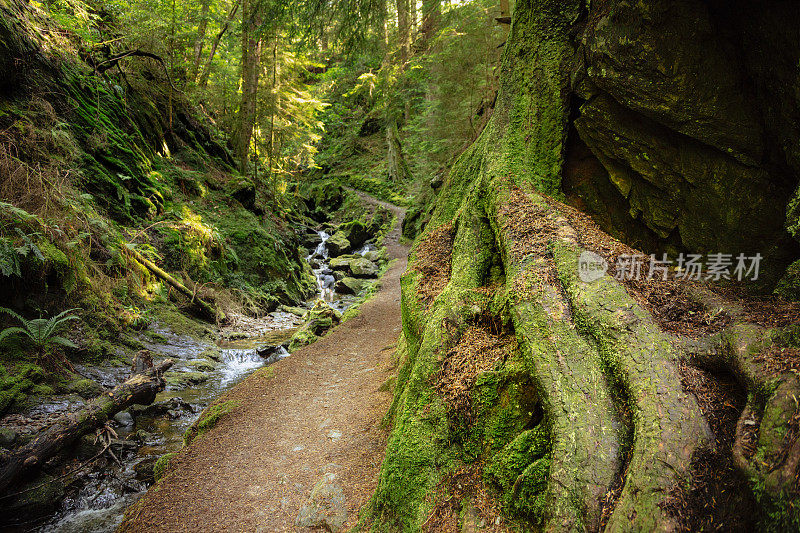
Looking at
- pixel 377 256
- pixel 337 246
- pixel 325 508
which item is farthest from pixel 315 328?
pixel 337 246

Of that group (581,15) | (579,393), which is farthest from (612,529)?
(581,15)

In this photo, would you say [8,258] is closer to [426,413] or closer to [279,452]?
[279,452]

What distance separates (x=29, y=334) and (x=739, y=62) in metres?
9.63

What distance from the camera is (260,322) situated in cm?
1160

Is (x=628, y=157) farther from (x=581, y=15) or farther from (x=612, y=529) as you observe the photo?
(x=612, y=529)

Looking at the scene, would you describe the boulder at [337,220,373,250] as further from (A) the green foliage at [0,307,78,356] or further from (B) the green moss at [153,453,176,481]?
(B) the green moss at [153,453,176,481]

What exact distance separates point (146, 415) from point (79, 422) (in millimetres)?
1354

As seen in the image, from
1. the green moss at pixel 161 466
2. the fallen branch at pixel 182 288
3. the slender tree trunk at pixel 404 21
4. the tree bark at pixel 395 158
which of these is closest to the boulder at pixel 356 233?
the tree bark at pixel 395 158

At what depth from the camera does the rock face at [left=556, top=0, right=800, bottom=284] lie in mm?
3117

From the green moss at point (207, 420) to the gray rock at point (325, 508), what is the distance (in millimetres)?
2605

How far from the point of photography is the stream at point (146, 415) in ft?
14.5

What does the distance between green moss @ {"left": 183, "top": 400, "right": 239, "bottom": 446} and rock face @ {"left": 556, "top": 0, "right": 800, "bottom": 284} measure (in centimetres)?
648

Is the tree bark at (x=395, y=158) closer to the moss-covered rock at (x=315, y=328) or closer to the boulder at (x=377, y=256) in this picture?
the boulder at (x=377, y=256)

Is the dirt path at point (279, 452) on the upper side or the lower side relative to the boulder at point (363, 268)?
lower
